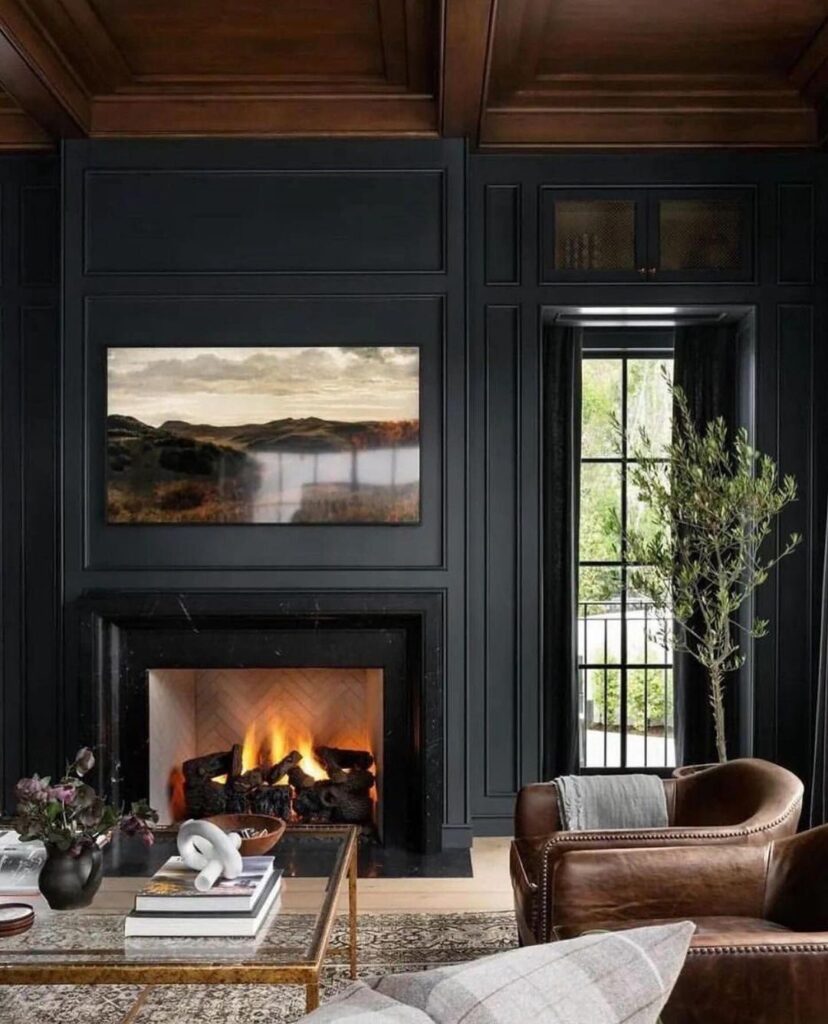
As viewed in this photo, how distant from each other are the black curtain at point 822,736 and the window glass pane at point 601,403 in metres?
1.23

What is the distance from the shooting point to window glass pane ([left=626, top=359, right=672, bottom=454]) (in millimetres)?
5070

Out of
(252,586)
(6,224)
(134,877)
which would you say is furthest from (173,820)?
(6,224)

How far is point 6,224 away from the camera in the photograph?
462 centimetres

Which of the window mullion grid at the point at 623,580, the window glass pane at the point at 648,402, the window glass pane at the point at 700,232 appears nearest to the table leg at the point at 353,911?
the window mullion grid at the point at 623,580

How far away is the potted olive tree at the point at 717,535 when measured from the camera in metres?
4.14

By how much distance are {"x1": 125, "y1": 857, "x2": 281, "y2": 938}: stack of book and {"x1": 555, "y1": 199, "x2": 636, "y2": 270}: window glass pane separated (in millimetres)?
3107

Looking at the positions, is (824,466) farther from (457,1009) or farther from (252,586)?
(457,1009)

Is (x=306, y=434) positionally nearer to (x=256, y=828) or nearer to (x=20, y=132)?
(x=20, y=132)

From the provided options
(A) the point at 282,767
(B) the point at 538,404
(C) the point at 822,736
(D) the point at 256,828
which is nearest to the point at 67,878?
(D) the point at 256,828

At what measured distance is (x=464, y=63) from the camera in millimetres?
3748

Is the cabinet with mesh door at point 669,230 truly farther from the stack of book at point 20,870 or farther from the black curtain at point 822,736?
the stack of book at point 20,870

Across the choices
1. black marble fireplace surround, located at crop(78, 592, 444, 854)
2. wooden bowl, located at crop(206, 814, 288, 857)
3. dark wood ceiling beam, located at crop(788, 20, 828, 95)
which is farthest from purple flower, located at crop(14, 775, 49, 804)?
dark wood ceiling beam, located at crop(788, 20, 828, 95)

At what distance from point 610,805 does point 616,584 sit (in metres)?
2.11

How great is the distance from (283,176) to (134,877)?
2.93 metres
